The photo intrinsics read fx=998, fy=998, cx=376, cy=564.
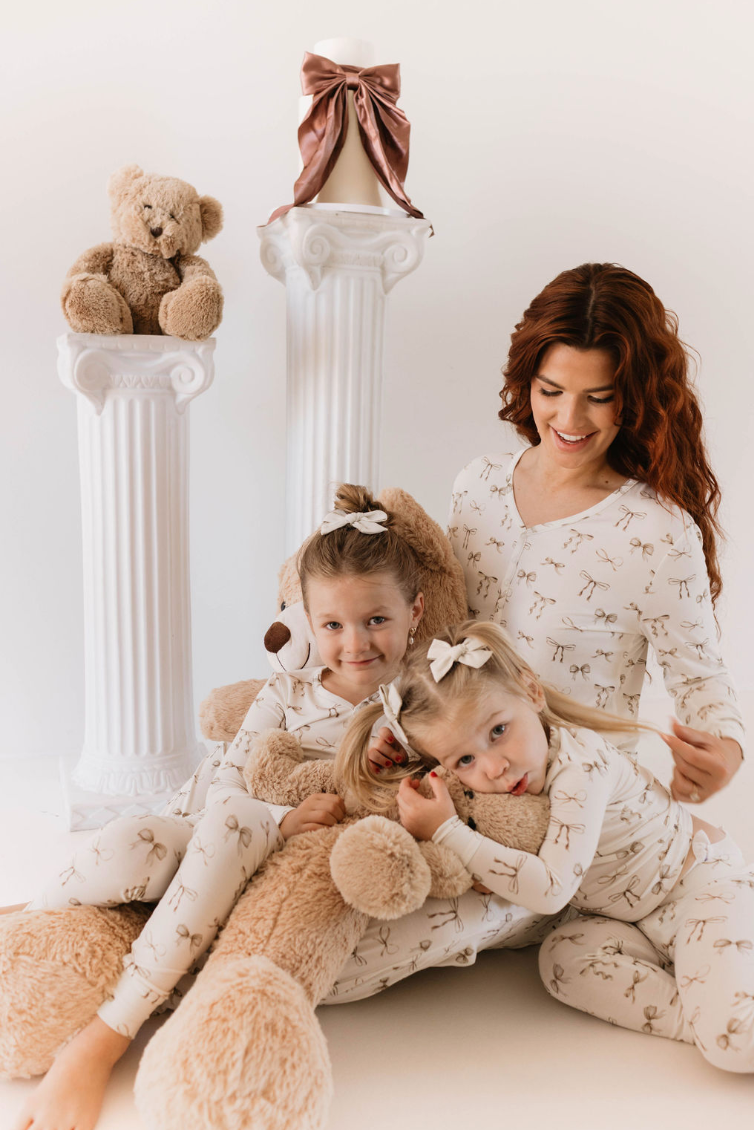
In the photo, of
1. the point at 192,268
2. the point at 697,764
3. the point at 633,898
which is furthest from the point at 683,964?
the point at 192,268

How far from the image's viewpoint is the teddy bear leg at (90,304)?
217 centimetres

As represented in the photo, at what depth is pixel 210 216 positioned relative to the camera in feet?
7.65

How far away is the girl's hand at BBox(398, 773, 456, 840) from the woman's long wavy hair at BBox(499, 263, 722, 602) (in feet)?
2.25

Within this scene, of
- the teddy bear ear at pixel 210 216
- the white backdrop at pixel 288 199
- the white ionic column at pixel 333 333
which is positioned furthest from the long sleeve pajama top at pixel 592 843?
the white backdrop at pixel 288 199

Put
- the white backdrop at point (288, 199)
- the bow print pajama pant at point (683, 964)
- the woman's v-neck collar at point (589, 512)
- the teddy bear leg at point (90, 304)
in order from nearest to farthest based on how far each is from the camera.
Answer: the bow print pajama pant at point (683, 964) < the woman's v-neck collar at point (589, 512) < the teddy bear leg at point (90, 304) < the white backdrop at point (288, 199)

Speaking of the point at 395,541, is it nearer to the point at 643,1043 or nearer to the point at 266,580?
the point at 643,1043

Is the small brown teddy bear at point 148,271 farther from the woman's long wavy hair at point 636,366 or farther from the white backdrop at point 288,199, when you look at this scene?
the woman's long wavy hair at point 636,366

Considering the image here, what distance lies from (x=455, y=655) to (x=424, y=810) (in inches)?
8.4

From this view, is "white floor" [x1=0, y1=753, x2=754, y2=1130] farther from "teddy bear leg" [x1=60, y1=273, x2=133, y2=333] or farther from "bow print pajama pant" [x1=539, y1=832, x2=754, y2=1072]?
"teddy bear leg" [x1=60, y1=273, x2=133, y2=333]

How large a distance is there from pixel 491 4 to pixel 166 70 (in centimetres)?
96

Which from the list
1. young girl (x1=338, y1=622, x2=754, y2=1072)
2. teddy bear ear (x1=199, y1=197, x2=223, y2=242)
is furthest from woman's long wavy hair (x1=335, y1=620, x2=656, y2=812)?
teddy bear ear (x1=199, y1=197, x2=223, y2=242)

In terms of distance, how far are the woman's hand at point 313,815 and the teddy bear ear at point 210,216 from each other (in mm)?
1466

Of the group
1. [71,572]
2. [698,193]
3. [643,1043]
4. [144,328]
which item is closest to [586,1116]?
[643,1043]

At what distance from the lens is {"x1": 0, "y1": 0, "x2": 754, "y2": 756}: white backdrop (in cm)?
268
